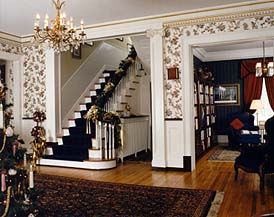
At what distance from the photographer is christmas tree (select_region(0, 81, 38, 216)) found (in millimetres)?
2568

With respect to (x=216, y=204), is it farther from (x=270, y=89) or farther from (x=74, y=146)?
(x=270, y=89)

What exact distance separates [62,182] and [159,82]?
8.30 feet

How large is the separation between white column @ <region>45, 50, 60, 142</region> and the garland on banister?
74 cm

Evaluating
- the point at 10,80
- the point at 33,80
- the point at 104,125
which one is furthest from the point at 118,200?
the point at 10,80

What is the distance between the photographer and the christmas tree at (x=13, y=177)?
2.57 m

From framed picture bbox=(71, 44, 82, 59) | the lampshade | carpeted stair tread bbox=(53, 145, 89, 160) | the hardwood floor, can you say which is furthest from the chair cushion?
framed picture bbox=(71, 44, 82, 59)

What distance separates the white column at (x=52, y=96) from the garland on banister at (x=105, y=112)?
743mm

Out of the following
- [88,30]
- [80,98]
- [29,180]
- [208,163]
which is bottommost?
[208,163]

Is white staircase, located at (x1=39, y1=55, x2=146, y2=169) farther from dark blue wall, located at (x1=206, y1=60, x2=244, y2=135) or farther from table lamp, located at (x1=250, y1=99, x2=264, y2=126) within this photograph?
table lamp, located at (x1=250, y1=99, x2=264, y2=126)

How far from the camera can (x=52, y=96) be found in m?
6.64

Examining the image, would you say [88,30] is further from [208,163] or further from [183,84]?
[208,163]

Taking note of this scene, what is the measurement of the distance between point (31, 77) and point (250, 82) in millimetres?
6482

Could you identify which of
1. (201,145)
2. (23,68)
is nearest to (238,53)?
(201,145)

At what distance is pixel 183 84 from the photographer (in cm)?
540
